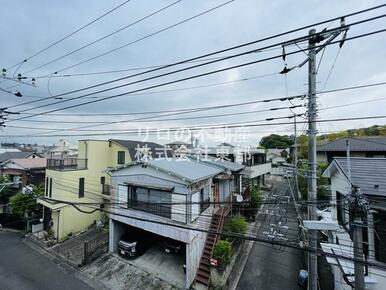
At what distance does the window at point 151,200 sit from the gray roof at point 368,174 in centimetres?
784

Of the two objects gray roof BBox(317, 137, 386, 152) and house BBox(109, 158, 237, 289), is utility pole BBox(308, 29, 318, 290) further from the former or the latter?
gray roof BBox(317, 137, 386, 152)

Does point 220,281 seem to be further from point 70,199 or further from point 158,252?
point 70,199

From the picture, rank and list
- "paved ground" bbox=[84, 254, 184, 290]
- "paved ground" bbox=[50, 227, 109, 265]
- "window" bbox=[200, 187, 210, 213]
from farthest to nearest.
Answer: "paved ground" bbox=[50, 227, 109, 265] → "window" bbox=[200, 187, 210, 213] → "paved ground" bbox=[84, 254, 184, 290]

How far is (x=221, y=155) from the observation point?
22188 mm

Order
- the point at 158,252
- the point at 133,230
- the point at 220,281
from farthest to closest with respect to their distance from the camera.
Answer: the point at 133,230, the point at 158,252, the point at 220,281

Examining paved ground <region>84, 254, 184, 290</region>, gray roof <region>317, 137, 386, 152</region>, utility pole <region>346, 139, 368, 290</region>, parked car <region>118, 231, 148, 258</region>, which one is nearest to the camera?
utility pole <region>346, 139, 368, 290</region>

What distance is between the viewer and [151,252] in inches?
489

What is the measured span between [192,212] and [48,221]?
44.3 ft

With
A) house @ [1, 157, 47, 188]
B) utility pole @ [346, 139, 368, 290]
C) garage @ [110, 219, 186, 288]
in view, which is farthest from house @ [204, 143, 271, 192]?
utility pole @ [346, 139, 368, 290]

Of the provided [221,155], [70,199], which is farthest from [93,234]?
[221,155]

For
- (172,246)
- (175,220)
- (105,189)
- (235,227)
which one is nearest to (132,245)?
(172,246)

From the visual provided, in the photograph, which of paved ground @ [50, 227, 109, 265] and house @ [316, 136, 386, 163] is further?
house @ [316, 136, 386, 163]

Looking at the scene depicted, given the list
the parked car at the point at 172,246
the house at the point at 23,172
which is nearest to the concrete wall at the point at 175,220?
the parked car at the point at 172,246

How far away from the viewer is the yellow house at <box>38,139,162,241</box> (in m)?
15.1
